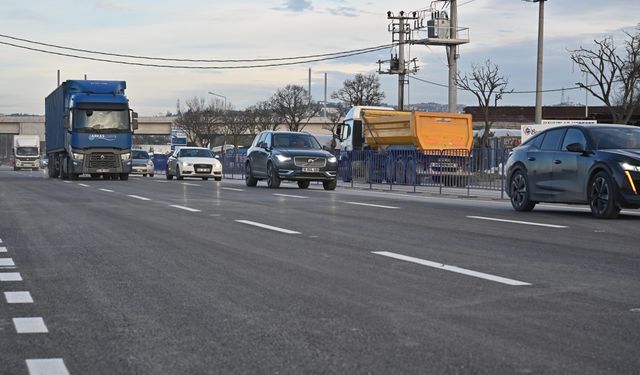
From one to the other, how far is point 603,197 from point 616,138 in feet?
4.32

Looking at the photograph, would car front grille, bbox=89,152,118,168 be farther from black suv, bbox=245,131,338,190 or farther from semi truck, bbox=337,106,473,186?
black suv, bbox=245,131,338,190

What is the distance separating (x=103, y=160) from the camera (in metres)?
38.9

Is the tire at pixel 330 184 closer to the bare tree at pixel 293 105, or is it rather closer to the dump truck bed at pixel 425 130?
the dump truck bed at pixel 425 130

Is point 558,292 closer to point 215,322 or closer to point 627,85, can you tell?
point 215,322

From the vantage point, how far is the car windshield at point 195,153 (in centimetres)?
4481

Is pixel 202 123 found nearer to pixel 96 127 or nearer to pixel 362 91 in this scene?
pixel 362 91

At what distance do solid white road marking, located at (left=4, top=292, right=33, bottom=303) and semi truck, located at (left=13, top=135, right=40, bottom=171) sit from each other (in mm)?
82288

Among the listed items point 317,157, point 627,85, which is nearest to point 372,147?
point 317,157

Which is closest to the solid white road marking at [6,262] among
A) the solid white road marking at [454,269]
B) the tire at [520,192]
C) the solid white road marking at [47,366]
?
the solid white road marking at [454,269]

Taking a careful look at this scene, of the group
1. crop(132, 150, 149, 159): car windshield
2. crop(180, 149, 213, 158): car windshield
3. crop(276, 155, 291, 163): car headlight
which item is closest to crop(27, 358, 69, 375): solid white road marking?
crop(276, 155, 291, 163): car headlight

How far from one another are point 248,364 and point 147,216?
419 inches

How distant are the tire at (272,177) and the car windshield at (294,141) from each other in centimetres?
103

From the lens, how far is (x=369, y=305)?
6492mm

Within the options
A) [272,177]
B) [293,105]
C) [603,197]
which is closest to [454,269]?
[603,197]
